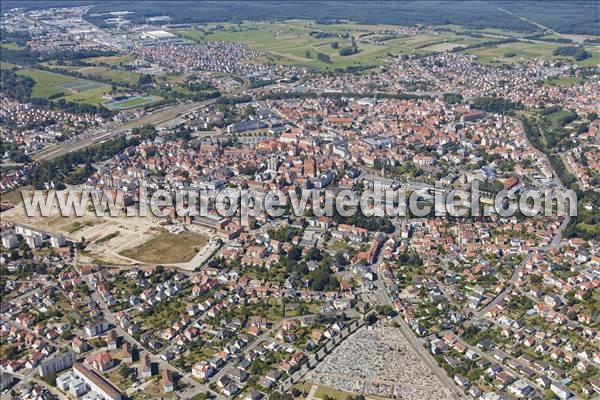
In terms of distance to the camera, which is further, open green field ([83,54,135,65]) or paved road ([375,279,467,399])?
open green field ([83,54,135,65])

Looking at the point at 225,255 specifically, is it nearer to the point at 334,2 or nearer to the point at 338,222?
the point at 338,222

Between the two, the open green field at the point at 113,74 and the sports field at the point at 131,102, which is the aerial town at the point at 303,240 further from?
the open green field at the point at 113,74

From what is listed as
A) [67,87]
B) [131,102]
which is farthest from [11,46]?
[131,102]

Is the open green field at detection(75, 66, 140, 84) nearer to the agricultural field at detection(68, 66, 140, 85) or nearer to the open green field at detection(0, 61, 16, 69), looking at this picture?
the agricultural field at detection(68, 66, 140, 85)

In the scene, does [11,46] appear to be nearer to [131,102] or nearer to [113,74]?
[113,74]

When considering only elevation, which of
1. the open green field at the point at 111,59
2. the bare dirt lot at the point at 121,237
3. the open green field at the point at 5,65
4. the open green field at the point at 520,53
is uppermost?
the open green field at the point at 520,53

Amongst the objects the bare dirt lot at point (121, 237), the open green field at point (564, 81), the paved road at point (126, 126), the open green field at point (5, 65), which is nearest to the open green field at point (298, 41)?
the open green field at point (564, 81)

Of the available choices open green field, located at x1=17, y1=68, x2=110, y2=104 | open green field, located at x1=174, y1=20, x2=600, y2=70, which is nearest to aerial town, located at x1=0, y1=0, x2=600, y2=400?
open green field, located at x1=17, y1=68, x2=110, y2=104
